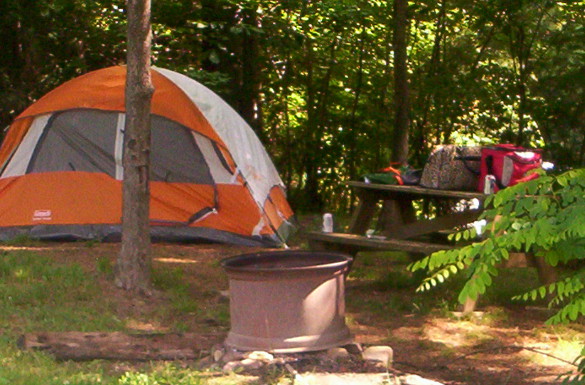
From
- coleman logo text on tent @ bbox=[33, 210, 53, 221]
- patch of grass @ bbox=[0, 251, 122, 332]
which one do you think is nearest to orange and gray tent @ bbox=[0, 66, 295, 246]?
coleman logo text on tent @ bbox=[33, 210, 53, 221]

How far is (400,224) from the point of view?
873cm

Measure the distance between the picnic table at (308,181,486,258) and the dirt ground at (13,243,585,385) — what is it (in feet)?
1.74

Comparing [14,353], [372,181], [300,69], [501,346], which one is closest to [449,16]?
[300,69]

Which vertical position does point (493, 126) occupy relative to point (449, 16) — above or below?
below

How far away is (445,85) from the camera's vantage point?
13695 mm

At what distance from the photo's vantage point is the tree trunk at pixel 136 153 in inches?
286

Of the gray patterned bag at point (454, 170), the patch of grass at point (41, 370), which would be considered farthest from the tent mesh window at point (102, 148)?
the patch of grass at point (41, 370)

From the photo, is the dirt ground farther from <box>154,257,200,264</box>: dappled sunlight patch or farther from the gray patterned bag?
the gray patterned bag

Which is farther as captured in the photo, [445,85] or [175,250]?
[445,85]

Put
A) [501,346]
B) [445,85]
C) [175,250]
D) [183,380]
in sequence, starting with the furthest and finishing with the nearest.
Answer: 1. [445,85]
2. [175,250]
3. [501,346]
4. [183,380]

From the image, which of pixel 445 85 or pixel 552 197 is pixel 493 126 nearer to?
pixel 445 85

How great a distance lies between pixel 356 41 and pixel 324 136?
1781mm

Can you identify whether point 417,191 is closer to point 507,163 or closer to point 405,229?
point 405,229

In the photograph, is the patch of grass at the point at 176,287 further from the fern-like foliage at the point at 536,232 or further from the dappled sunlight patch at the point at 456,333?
the fern-like foliage at the point at 536,232
